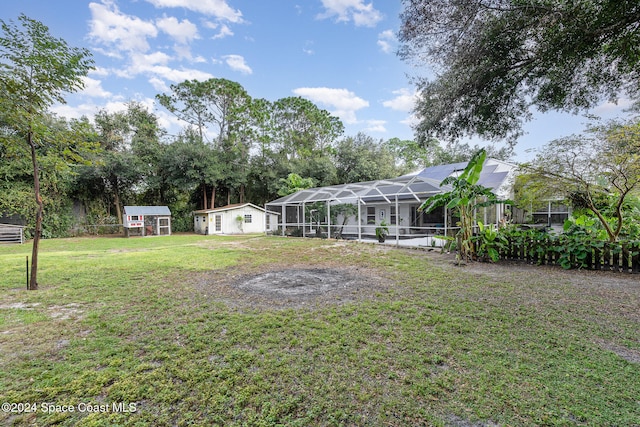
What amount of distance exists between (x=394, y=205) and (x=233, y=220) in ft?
42.8

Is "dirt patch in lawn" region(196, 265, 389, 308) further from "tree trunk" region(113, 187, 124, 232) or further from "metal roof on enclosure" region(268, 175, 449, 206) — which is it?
"tree trunk" region(113, 187, 124, 232)

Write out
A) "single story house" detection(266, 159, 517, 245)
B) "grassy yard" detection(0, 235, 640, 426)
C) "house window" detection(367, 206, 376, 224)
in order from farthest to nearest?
"house window" detection(367, 206, 376, 224), "single story house" detection(266, 159, 517, 245), "grassy yard" detection(0, 235, 640, 426)

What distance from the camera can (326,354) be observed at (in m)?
2.85

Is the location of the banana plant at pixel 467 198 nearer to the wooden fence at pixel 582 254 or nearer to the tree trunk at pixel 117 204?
the wooden fence at pixel 582 254

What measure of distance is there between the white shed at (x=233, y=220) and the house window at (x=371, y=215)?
7982mm

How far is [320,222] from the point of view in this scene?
16969 millimetres

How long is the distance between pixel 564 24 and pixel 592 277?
216 inches

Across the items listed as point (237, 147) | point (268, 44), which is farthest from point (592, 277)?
point (237, 147)

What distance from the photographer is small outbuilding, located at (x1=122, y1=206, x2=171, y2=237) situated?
19.0 m

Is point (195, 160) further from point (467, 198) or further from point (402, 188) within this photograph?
point (467, 198)

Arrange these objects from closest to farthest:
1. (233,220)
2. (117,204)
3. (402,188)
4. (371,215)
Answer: (402,188) < (371,215) < (117,204) < (233,220)

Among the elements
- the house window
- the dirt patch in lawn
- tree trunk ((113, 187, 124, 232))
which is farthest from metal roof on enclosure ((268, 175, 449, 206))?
tree trunk ((113, 187, 124, 232))

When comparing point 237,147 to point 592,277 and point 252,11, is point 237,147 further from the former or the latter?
point 592,277

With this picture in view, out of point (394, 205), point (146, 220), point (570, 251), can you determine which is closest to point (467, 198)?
point (570, 251)
